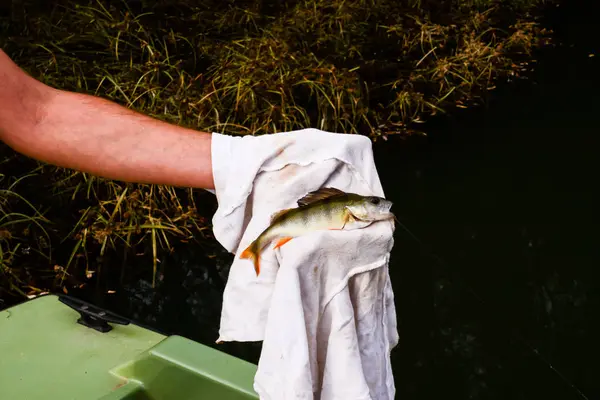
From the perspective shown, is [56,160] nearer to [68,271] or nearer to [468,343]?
[68,271]

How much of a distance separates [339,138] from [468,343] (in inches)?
103

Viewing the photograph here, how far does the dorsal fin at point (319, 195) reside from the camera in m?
1.28

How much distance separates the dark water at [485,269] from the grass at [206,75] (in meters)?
0.27

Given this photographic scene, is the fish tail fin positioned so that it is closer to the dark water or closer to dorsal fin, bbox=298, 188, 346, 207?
dorsal fin, bbox=298, 188, 346, 207

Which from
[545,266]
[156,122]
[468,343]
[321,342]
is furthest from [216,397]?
[545,266]

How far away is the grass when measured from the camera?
3914 millimetres

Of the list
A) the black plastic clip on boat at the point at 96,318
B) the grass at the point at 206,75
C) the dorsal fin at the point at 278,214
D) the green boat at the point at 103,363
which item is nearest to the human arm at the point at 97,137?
the dorsal fin at the point at 278,214

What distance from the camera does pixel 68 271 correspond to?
377 cm

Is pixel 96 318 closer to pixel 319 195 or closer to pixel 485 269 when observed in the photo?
pixel 319 195

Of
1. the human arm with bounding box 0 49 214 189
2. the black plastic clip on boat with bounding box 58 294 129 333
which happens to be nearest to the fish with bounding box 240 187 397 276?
the human arm with bounding box 0 49 214 189

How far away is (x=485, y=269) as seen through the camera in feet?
13.8

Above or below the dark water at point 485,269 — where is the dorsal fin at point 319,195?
above

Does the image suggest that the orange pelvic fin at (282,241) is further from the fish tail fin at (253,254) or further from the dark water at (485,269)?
the dark water at (485,269)

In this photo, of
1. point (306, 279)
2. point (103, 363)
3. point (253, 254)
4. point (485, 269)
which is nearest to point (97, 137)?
point (253, 254)
